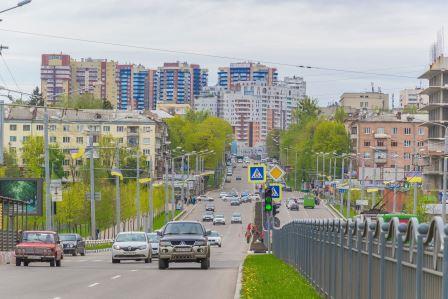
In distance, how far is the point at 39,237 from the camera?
1975 inches

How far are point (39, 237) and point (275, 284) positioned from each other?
21121mm

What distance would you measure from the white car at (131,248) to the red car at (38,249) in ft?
11.4

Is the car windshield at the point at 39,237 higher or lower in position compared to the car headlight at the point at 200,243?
lower

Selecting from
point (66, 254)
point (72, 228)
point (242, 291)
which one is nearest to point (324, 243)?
point (242, 291)

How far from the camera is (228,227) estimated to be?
140250 millimetres

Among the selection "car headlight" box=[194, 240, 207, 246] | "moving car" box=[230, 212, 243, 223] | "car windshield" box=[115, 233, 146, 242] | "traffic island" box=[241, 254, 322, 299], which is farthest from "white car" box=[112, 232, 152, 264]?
"moving car" box=[230, 212, 243, 223]

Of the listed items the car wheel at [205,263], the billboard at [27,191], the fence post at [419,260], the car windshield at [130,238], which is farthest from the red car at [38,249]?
the fence post at [419,260]

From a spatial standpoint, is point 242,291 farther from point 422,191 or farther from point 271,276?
point 422,191

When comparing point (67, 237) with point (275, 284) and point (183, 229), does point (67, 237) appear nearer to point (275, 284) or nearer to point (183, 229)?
point (183, 229)

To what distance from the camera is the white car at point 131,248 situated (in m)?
53.1

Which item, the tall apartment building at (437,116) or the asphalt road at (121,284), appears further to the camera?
the tall apartment building at (437,116)

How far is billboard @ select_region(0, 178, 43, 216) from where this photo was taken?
78.2m

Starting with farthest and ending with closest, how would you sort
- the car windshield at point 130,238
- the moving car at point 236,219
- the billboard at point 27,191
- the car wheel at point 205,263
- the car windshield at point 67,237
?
the moving car at point 236,219 < the billboard at point 27,191 < the car windshield at point 67,237 < the car windshield at point 130,238 < the car wheel at point 205,263

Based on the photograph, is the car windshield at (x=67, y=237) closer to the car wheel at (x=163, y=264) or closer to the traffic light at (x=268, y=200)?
the traffic light at (x=268, y=200)
